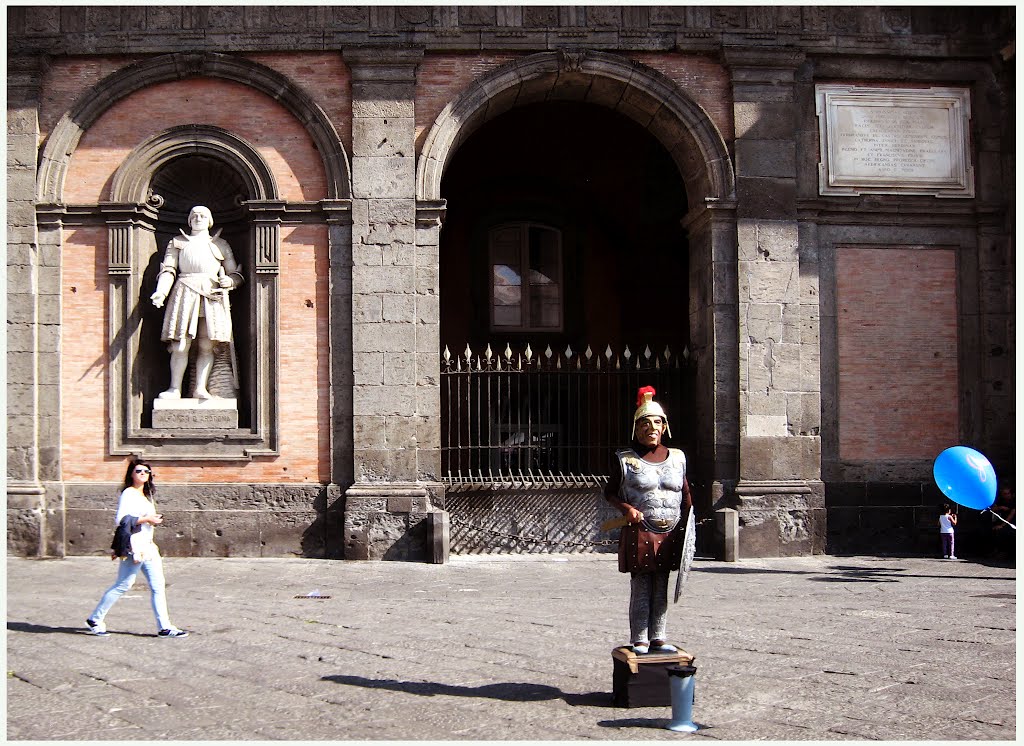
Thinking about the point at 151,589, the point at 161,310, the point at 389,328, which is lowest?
the point at 151,589

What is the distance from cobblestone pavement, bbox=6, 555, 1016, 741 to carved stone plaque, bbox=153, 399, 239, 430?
1.81 m

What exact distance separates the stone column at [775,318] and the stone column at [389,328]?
11.8ft

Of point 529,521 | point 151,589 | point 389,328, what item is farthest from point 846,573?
point 151,589

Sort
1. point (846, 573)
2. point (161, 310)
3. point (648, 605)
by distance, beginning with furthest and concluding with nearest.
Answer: point (161, 310) → point (846, 573) → point (648, 605)

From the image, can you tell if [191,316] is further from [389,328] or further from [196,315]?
[389,328]

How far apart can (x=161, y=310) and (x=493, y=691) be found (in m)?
8.10

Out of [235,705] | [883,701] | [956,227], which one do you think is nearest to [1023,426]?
[956,227]

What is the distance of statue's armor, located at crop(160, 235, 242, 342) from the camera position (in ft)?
39.2

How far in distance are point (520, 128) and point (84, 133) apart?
281 inches

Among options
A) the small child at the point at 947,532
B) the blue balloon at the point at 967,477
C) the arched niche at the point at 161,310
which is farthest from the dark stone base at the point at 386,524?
the small child at the point at 947,532

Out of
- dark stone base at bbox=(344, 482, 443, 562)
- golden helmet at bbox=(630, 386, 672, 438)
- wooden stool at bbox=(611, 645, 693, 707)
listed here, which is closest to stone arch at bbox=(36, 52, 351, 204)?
dark stone base at bbox=(344, 482, 443, 562)

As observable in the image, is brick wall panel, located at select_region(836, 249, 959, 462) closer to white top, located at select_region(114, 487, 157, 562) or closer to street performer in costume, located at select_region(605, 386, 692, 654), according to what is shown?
street performer in costume, located at select_region(605, 386, 692, 654)

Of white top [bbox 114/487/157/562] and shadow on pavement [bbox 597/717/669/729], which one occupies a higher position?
white top [bbox 114/487/157/562]

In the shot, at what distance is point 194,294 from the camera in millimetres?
11992
